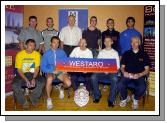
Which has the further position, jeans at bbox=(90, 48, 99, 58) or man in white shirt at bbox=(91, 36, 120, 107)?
jeans at bbox=(90, 48, 99, 58)

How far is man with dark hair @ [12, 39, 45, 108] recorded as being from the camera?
515cm

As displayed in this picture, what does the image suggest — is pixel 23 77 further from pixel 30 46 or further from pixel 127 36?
pixel 127 36

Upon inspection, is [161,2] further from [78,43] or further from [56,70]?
[56,70]

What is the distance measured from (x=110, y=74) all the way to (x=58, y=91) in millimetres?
1296

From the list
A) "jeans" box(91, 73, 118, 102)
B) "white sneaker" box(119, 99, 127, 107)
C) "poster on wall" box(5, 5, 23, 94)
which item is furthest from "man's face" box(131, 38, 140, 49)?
"poster on wall" box(5, 5, 23, 94)

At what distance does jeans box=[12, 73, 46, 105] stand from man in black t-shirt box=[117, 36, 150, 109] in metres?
1.47

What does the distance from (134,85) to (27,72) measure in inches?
79.2

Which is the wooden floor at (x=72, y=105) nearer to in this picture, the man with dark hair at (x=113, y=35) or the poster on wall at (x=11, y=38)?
the poster on wall at (x=11, y=38)

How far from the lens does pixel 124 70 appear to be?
5.23 metres

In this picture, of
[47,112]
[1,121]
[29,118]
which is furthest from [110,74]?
[1,121]

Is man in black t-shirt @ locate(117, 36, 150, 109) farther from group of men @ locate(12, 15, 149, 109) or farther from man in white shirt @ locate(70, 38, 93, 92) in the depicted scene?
man in white shirt @ locate(70, 38, 93, 92)

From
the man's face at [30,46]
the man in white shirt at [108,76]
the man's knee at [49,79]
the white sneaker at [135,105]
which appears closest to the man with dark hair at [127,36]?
the man in white shirt at [108,76]

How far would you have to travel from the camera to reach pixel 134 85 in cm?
521

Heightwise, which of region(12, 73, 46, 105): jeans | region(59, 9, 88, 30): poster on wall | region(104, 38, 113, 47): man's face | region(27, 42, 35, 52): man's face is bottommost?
region(12, 73, 46, 105): jeans
